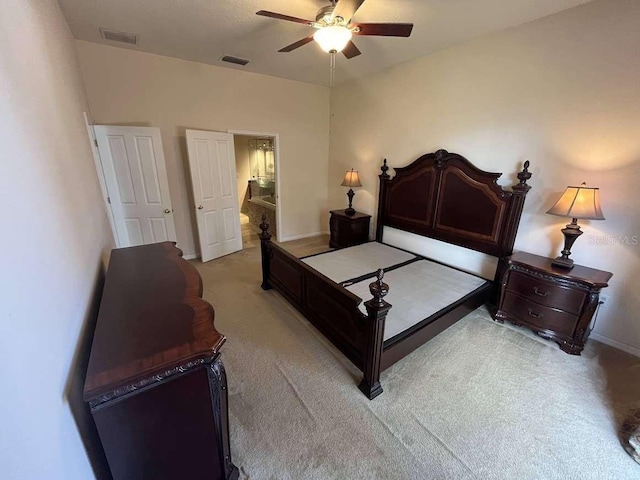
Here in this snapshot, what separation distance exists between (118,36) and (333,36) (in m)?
2.58

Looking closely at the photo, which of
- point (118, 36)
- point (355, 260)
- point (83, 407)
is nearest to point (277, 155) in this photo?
point (118, 36)

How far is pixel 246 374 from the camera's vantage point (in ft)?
6.88

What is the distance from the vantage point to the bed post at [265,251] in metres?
3.15

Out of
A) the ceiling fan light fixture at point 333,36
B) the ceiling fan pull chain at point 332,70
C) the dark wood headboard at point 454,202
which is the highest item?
the ceiling fan pull chain at point 332,70

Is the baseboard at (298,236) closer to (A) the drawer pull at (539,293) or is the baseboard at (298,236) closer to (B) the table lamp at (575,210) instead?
(A) the drawer pull at (539,293)

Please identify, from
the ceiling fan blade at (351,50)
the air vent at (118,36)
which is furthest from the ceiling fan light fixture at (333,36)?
the air vent at (118,36)

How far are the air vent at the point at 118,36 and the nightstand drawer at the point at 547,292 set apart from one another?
4.70 metres

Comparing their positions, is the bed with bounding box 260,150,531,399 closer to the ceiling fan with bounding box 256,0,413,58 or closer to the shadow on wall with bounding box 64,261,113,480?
the shadow on wall with bounding box 64,261,113,480

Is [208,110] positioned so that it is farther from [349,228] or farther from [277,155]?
[349,228]

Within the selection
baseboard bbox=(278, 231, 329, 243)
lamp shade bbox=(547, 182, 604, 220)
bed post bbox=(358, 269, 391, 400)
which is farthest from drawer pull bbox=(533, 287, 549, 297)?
baseboard bbox=(278, 231, 329, 243)

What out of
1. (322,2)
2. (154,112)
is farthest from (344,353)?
(154,112)

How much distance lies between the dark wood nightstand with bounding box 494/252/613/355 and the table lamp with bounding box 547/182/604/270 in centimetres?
16

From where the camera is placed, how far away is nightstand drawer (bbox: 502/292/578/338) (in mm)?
2320

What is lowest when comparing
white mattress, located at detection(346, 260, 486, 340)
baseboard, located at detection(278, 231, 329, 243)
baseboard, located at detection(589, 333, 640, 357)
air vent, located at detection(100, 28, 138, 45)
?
baseboard, located at detection(589, 333, 640, 357)
